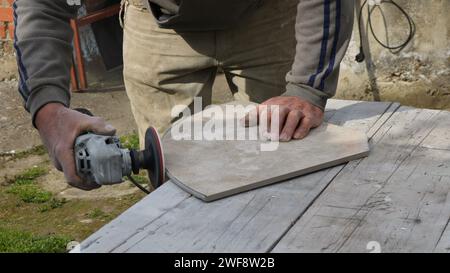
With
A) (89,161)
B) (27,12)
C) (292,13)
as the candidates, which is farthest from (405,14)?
(89,161)

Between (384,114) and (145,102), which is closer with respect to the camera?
(384,114)

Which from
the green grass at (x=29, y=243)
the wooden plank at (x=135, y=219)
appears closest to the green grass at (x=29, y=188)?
the green grass at (x=29, y=243)

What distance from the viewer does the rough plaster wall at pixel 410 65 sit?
5.34 metres

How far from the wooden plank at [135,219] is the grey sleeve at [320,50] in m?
0.71

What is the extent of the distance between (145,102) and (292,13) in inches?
29.6

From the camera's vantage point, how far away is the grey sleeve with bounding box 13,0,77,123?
2.62 meters

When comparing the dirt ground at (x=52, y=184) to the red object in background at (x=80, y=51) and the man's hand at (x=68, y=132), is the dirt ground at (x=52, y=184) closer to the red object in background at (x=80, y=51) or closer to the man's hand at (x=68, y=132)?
the red object in background at (x=80, y=51)

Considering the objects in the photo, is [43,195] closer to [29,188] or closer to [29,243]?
[29,188]

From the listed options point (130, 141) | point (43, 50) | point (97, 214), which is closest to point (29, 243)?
point (97, 214)

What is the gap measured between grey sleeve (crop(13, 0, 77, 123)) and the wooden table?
0.68 metres

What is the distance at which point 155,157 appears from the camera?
7.50 feet

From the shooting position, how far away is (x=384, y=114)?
2.85m

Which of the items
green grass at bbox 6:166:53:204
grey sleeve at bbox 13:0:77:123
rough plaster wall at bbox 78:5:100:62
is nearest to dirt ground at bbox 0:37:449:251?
green grass at bbox 6:166:53:204
